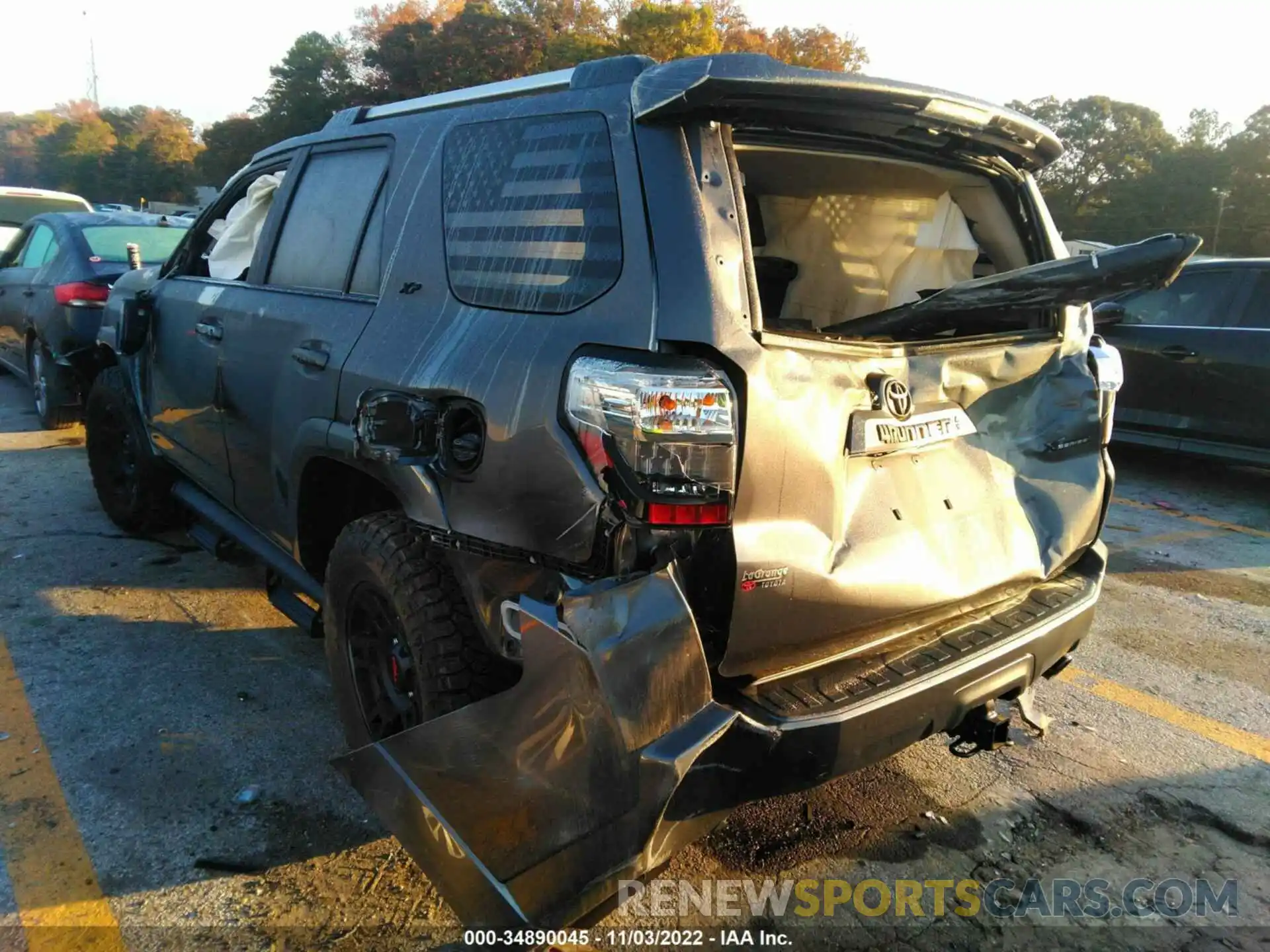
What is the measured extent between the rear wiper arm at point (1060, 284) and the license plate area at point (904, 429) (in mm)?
287

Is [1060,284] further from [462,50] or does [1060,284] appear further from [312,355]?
[462,50]

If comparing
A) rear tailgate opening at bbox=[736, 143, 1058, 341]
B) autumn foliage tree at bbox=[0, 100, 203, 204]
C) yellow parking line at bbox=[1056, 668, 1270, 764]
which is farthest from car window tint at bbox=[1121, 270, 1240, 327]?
autumn foliage tree at bbox=[0, 100, 203, 204]

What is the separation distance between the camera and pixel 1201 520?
646cm

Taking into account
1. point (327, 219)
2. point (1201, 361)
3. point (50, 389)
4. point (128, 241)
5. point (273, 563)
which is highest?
point (327, 219)

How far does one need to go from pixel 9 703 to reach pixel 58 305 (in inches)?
174

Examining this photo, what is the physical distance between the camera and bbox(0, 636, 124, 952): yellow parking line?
7.42ft

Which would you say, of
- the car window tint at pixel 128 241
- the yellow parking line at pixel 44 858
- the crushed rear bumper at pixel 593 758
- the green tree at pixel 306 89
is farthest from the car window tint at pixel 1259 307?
the green tree at pixel 306 89

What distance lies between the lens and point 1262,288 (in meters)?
6.88

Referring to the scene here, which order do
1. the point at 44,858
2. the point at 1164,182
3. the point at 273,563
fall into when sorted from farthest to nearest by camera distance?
the point at 1164,182
the point at 273,563
the point at 44,858

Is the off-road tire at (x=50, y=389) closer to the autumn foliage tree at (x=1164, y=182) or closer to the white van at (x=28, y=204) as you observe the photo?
the white van at (x=28, y=204)

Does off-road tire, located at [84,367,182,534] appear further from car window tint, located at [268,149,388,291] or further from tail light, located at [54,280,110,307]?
tail light, located at [54,280,110,307]

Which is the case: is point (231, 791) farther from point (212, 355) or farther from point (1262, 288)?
point (1262, 288)

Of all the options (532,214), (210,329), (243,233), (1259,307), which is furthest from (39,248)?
(1259,307)

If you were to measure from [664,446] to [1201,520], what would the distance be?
6.10 metres
